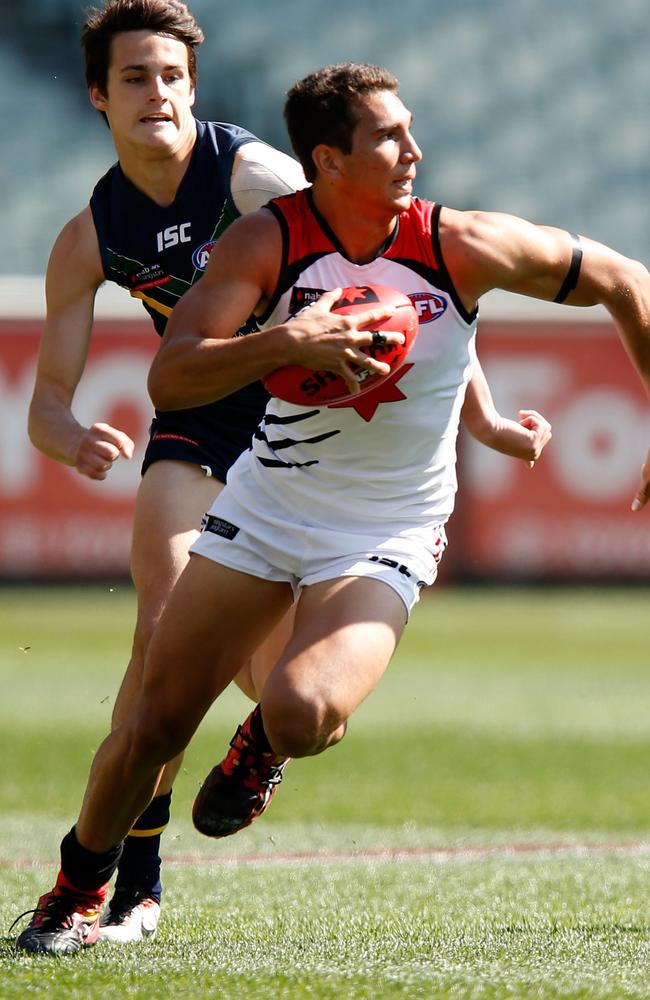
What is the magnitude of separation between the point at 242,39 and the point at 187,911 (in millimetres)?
18056

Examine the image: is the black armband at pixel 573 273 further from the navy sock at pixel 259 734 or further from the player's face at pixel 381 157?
the navy sock at pixel 259 734

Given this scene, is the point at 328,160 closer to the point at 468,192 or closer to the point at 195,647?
the point at 195,647

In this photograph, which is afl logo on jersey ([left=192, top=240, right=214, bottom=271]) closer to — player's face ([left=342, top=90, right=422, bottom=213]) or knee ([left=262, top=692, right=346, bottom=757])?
player's face ([left=342, top=90, right=422, bottom=213])

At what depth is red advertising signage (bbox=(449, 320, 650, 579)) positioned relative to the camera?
17344mm

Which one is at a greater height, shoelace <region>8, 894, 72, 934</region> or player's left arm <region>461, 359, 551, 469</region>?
player's left arm <region>461, 359, 551, 469</region>

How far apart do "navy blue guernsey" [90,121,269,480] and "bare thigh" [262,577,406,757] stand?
1026mm

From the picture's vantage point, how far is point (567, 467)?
17484 millimetres

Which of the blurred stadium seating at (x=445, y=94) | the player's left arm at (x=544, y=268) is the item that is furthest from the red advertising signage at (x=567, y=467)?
the player's left arm at (x=544, y=268)

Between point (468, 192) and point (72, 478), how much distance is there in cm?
728

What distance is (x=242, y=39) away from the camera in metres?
21.4

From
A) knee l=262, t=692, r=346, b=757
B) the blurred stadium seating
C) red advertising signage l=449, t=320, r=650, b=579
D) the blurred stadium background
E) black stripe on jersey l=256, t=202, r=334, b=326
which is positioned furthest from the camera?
the blurred stadium seating

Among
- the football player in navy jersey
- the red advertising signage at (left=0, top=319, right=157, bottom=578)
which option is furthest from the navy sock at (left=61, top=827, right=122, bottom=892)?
the red advertising signage at (left=0, top=319, right=157, bottom=578)

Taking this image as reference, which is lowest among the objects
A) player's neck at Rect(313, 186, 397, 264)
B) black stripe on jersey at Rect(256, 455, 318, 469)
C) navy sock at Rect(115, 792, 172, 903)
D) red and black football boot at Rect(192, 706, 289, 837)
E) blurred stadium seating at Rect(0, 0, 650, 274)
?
blurred stadium seating at Rect(0, 0, 650, 274)

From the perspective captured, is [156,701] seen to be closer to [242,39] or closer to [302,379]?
[302,379]
